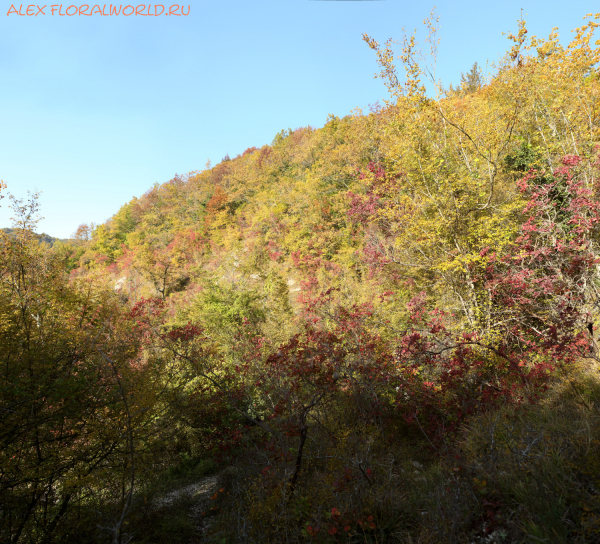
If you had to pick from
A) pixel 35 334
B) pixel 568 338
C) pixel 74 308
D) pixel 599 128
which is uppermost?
pixel 599 128

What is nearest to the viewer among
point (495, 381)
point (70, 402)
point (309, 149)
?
point (70, 402)

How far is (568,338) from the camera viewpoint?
210 inches

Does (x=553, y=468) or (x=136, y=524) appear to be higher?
(x=553, y=468)

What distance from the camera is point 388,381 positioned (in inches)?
289

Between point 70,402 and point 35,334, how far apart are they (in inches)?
76.5

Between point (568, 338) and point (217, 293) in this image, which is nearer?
point (568, 338)

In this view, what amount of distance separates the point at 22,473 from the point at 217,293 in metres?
10.7

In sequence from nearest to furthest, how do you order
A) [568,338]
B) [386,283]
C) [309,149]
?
[568,338], [386,283], [309,149]

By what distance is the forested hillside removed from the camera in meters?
3.75

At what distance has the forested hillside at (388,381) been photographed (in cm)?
375

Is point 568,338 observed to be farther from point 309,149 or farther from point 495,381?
point 309,149

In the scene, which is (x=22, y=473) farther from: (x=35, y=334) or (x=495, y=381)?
(x=495, y=381)

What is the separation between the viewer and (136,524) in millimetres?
6141

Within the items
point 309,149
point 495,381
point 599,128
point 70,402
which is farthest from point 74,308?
point 309,149
